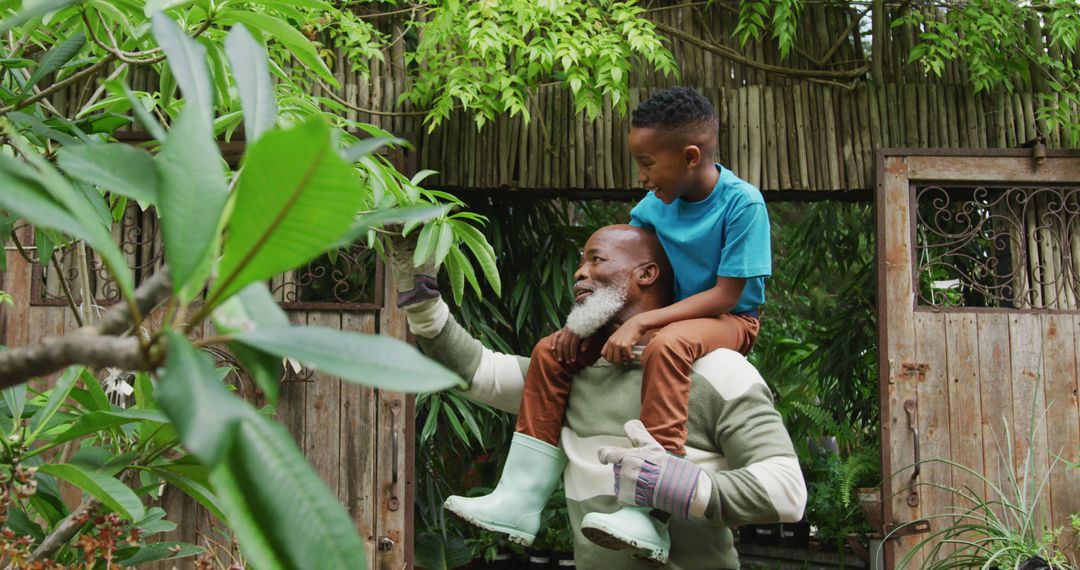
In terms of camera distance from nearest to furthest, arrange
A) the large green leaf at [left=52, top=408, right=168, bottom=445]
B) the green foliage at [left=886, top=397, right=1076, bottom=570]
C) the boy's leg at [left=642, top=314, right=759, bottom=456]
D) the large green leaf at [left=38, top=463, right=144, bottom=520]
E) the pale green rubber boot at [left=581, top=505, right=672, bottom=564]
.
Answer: the large green leaf at [left=38, top=463, right=144, bottom=520] < the large green leaf at [left=52, top=408, right=168, bottom=445] < the pale green rubber boot at [left=581, top=505, right=672, bottom=564] < the boy's leg at [left=642, top=314, right=759, bottom=456] < the green foliage at [left=886, top=397, right=1076, bottom=570]

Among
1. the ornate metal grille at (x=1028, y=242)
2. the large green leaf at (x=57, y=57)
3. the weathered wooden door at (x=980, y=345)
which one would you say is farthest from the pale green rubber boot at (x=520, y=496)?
the ornate metal grille at (x=1028, y=242)

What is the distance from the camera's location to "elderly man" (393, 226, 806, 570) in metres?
1.68

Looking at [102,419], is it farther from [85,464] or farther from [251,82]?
[251,82]

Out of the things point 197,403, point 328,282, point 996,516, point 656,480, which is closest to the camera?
point 197,403

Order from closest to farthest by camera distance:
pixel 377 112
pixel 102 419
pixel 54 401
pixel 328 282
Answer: pixel 102 419
pixel 54 401
pixel 377 112
pixel 328 282

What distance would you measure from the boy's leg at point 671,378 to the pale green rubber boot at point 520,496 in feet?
0.84

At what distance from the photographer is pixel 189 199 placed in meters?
0.63

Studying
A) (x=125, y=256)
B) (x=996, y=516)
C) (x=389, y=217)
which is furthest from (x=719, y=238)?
(x=125, y=256)

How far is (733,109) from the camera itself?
4.23 meters

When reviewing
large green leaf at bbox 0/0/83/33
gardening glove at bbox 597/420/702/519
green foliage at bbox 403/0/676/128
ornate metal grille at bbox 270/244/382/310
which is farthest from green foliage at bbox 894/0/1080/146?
large green leaf at bbox 0/0/83/33

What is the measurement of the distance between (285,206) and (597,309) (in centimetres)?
137

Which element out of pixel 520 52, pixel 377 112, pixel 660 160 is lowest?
pixel 660 160

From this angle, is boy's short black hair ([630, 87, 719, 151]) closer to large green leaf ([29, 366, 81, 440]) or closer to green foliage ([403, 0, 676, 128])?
large green leaf ([29, 366, 81, 440])

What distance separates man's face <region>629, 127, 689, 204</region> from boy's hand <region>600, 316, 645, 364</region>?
0.84 ft
